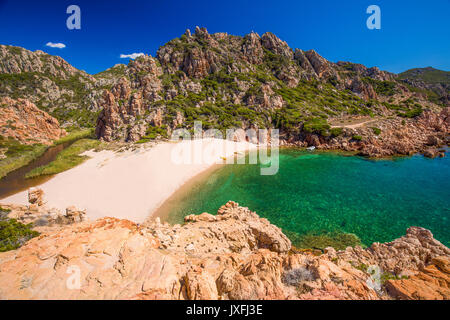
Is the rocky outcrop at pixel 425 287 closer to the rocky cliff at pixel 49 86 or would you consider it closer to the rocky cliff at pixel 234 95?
the rocky cliff at pixel 234 95

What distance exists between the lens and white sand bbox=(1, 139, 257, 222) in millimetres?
14852

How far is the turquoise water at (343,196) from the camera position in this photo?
1214cm

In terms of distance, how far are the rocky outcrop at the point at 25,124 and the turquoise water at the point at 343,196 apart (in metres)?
45.3

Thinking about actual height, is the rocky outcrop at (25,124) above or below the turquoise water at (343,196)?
above

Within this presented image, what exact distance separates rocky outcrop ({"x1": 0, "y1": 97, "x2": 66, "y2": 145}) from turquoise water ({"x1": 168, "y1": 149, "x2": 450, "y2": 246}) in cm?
4526

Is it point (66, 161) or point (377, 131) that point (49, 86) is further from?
point (377, 131)

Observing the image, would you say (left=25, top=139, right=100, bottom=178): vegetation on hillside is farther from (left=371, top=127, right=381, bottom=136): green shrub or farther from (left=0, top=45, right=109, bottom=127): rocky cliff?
(left=371, top=127, right=381, bottom=136): green shrub

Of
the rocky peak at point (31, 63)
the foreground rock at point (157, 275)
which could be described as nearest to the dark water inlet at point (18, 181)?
the foreground rock at point (157, 275)

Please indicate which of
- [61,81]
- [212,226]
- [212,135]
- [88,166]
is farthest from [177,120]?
[61,81]

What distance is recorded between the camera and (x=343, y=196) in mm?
16156

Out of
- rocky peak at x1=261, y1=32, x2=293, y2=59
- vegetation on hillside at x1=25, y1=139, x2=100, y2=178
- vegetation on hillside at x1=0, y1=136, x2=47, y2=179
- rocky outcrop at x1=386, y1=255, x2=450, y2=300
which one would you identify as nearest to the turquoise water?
rocky outcrop at x1=386, y1=255, x2=450, y2=300

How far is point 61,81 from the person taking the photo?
271ft

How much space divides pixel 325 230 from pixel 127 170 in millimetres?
22070

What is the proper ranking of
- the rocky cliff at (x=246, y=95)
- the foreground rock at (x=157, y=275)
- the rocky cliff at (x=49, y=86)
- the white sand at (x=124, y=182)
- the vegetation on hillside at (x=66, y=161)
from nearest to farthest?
the foreground rock at (x=157, y=275) → the white sand at (x=124, y=182) → the vegetation on hillside at (x=66, y=161) → the rocky cliff at (x=246, y=95) → the rocky cliff at (x=49, y=86)
